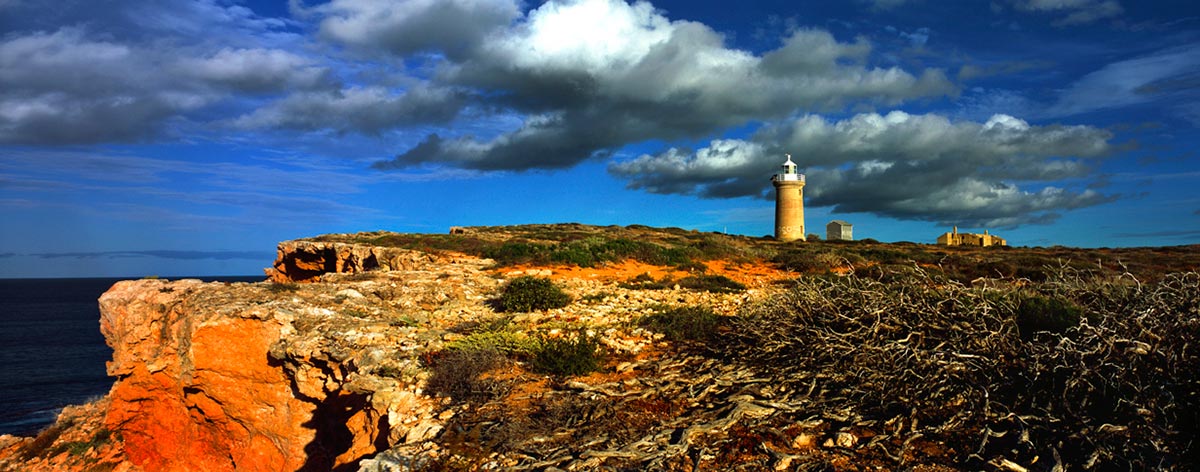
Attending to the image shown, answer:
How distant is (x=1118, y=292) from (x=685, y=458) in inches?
173

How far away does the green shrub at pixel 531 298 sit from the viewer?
10367 millimetres

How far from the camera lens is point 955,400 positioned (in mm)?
→ 4496

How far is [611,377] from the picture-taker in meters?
6.44

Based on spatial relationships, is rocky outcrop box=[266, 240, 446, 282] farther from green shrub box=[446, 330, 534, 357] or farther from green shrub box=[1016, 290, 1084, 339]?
green shrub box=[1016, 290, 1084, 339]

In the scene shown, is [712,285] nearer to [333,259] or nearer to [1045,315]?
[1045,315]

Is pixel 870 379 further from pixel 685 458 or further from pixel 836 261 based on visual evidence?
pixel 836 261

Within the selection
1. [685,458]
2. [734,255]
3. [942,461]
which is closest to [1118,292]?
[942,461]

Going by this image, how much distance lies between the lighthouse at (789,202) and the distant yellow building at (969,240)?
10.1 m

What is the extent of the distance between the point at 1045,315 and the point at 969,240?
4067cm

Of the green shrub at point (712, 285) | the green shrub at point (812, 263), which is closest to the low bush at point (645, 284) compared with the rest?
the green shrub at point (712, 285)

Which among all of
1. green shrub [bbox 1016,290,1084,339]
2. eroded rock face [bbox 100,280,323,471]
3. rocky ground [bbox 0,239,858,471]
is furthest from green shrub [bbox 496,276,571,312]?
green shrub [bbox 1016,290,1084,339]

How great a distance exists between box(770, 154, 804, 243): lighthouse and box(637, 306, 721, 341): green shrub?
30.6 m

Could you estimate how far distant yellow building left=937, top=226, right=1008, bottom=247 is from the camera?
39000 millimetres

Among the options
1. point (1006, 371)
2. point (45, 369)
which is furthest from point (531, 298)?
point (45, 369)
